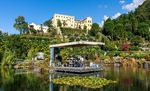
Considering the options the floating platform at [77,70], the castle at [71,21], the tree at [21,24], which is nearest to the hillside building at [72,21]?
the castle at [71,21]

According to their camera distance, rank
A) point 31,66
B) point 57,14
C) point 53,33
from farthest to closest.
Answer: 1. point 57,14
2. point 53,33
3. point 31,66

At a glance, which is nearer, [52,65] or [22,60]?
[52,65]

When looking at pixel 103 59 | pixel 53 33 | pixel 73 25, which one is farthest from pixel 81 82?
pixel 73 25

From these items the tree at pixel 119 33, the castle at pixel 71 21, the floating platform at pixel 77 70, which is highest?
the castle at pixel 71 21

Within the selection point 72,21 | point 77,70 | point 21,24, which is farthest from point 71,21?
point 77,70

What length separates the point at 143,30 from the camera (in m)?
90.7

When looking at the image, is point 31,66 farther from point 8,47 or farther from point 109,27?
point 109,27

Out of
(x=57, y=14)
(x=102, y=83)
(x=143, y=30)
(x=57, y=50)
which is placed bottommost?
(x=102, y=83)

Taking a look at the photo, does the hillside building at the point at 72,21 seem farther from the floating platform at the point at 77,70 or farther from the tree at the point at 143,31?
the floating platform at the point at 77,70

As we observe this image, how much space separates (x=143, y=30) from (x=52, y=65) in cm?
5630

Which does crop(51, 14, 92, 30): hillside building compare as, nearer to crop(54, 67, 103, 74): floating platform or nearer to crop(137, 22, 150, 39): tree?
crop(137, 22, 150, 39): tree

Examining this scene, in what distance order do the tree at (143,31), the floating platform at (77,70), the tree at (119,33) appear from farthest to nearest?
the tree at (143,31) < the tree at (119,33) < the floating platform at (77,70)

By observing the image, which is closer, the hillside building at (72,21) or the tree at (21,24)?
the tree at (21,24)

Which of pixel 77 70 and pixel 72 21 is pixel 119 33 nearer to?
pixel 72 21
